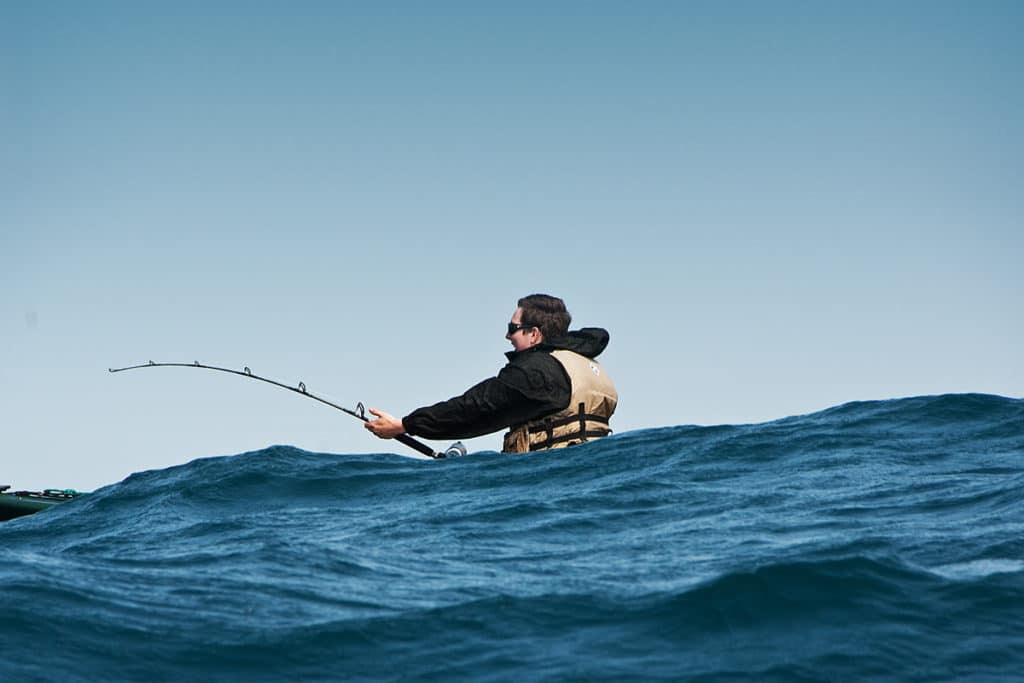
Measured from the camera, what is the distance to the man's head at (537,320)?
10.5 metres

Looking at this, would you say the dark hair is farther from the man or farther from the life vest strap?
the life vest strap

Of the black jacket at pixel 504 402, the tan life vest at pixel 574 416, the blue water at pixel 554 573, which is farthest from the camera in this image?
the tan life vest at pixel 574 416

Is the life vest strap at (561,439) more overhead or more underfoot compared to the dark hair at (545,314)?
more underfoot

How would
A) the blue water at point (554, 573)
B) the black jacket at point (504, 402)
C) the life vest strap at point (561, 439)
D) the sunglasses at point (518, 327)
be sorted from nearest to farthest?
the blue water at point (554, 573) → the black jacket at point (504, 402) → the life vest strap at point (561, 439) → the sunglasses at point (518, 327)

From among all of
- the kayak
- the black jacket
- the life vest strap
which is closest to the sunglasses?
the black jacket

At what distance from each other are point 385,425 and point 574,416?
5.93 ft

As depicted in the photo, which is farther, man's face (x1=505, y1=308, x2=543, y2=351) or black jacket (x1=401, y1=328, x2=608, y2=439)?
man's face (x1=505, y1=308, x2=543, y2=351)

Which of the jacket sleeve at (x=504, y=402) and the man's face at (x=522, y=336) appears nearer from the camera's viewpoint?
the jacket sleeve at (x=504, y=402)

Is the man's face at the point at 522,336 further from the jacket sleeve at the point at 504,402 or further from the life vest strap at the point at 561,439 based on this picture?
the life vest strap at the point at 561,439

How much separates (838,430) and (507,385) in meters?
3.81

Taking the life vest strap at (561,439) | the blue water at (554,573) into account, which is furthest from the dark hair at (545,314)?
the blue water at (554,573)

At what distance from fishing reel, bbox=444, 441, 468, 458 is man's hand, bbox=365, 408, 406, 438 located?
0.58 meters

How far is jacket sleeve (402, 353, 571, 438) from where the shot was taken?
396 inches

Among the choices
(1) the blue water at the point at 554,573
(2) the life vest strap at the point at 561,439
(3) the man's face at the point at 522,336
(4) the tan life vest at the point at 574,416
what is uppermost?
(3) the man's face at the point at 522,336
